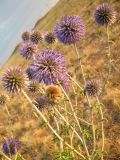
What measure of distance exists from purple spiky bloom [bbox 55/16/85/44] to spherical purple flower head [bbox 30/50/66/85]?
109cm

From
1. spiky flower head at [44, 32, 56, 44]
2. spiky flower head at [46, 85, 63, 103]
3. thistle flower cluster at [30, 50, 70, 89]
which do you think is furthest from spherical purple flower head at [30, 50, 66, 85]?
spiky flower head at [44, 32, 56, 44]

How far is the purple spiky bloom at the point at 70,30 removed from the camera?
8.48 m

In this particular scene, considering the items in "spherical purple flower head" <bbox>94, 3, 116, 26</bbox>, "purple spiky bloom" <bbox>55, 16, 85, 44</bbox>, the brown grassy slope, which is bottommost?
the brown grassy slope

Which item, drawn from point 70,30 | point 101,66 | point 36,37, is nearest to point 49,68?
point 70,30

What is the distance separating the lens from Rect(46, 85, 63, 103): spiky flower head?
24.2 ft

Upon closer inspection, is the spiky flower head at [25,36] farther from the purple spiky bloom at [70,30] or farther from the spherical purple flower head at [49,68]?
the spherical purple flower head at [49,68]

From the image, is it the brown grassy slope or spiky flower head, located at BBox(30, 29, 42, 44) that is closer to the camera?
spiky flower head, located at BBox(30, 29, 42, 44)

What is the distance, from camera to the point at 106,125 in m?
14.2

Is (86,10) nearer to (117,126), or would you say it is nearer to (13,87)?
(117,126)

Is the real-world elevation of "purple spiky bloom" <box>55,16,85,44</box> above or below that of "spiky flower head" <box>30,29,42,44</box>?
below

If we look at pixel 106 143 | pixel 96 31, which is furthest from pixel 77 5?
pixel 106 143

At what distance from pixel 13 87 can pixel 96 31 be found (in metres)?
23.5

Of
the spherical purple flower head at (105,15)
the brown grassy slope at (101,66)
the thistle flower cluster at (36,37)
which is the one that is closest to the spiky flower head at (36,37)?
the thistle flower cluster at (36,37)

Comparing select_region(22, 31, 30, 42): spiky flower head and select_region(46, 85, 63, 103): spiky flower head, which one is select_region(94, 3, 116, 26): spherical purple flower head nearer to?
select_region(46, 85, 63, 103): spiky flower head
